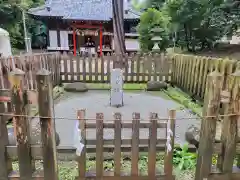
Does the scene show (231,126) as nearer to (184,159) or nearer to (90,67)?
(184,159)

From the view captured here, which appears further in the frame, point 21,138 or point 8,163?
point 8,163

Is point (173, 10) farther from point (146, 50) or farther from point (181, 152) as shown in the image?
point (181, 152)

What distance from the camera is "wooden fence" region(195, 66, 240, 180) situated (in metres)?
1.82

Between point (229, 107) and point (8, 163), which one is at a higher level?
point (229, 107)

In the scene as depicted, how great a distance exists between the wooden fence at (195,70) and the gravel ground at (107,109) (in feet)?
2.39

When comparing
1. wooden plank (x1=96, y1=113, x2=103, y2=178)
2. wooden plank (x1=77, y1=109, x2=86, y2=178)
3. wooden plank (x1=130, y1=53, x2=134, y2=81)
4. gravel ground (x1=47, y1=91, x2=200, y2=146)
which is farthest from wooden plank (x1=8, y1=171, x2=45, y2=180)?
wooden plank (x1=130, y1=53, x2=134, y2=81)

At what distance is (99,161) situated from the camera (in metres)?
2.05

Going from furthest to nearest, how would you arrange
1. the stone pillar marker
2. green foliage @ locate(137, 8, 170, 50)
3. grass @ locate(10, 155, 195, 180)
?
green foliage @ locate(137, 8, 170, 50), the stone pillar marker, grass @ locate(10, 155, 195, 180)

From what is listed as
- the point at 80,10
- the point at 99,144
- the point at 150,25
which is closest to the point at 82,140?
the point at 99,144

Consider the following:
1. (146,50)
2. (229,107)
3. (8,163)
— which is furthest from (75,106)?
(146,50)

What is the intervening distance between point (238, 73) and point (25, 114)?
6.60ft

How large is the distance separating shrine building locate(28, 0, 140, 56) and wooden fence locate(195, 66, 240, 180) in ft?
51.8

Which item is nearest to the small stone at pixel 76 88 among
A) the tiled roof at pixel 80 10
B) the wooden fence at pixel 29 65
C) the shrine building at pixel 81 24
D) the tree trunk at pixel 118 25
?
the wooden fence at pixel 29 65

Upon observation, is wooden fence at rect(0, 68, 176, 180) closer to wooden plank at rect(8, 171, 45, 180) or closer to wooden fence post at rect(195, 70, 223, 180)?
wooden plank at rect(8, 171, 45, 180)
